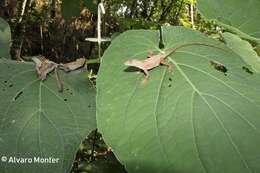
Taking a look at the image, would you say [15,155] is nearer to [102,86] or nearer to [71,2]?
[102,86]

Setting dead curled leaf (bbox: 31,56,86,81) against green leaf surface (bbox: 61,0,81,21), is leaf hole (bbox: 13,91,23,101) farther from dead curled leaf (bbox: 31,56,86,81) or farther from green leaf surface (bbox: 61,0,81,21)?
green leaf surface (bbox: 61,0,81,21)

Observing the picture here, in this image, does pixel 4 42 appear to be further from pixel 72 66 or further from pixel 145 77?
pixel 145 77

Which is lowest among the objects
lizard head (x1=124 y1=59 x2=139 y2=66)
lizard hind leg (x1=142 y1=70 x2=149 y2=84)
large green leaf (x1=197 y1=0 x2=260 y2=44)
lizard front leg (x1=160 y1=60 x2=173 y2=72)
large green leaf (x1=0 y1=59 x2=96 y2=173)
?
large green leaf (x1=0 y1=59 x2=96 y2=173)

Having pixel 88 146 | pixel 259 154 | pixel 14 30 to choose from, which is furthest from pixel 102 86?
pixel 14 30

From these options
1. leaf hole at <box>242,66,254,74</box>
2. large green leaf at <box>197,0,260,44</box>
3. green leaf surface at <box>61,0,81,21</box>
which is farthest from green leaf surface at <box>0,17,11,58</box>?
leaf hole at <box>242,66,254,74</box>

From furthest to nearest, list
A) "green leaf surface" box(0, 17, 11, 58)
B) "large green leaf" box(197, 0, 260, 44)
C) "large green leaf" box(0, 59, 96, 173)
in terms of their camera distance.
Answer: "green leaf surface" box(0, 17, 11, 58) < "large green leaf" box(197, 0, 260, 44) < "large green leaf" box(0, 59, 96, 173)

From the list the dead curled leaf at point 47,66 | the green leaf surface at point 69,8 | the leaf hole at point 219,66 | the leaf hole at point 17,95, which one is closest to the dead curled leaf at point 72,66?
the dead curled leaf at point 47,66
